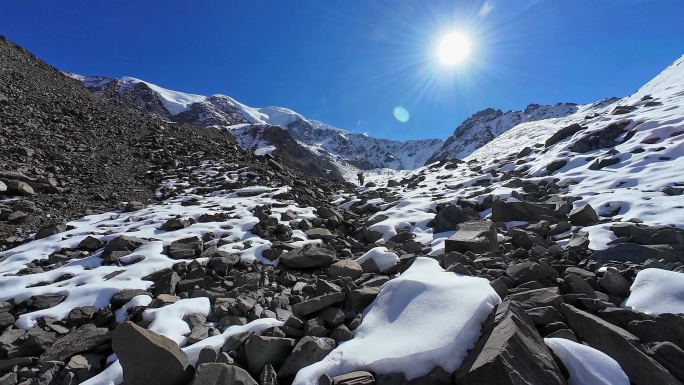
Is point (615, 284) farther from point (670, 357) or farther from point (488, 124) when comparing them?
point (488, 124)

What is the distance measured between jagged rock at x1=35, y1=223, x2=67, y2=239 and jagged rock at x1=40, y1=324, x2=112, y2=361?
16.4ft

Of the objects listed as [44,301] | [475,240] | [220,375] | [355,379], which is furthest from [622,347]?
[44,301]

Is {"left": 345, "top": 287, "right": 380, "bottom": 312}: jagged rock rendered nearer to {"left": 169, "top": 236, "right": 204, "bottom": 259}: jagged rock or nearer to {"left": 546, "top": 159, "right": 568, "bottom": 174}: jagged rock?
{"left": 169, "top": 236, "right": 204, "bottom": 259}: jagged rock

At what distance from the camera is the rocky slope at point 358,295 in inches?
132

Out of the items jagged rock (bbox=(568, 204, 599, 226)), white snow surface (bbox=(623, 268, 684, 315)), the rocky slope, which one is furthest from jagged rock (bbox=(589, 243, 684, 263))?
jagged rock (bbox=(568, 204, 599, 226))

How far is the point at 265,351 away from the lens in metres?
3.73

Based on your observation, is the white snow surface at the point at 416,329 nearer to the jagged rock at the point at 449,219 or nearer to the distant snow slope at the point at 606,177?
the distant snow slope at the point at 606,177

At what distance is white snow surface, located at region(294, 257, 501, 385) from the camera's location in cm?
331

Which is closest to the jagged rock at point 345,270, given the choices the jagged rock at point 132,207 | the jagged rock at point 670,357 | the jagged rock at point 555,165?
the jagged rock at point 670,357

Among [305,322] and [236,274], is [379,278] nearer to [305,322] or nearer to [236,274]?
[305,322]

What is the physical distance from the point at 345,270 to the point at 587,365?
395 cm

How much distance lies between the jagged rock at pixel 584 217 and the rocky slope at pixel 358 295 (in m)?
0.02

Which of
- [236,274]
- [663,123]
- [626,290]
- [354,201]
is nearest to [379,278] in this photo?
[236,274]

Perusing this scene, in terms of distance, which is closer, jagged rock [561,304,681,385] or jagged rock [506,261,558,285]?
jagged rock [561,304,681,385]
